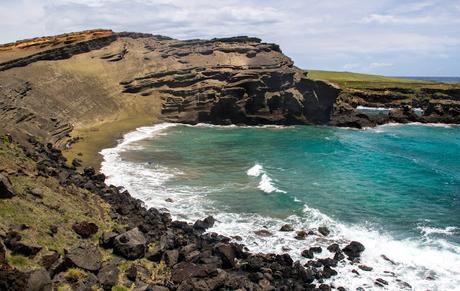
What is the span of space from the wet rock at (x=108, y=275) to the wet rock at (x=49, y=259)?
205 centimetres

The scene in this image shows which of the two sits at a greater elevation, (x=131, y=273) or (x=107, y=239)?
(x=107, y=239)

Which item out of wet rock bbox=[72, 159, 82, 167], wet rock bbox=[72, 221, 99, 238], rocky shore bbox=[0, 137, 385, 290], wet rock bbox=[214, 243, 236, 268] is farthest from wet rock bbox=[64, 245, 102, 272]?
wet rock bbox=[72, 159, 82, 167]

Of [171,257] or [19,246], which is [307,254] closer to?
[171,257]

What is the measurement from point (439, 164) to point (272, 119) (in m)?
35.3

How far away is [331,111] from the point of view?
91375mm

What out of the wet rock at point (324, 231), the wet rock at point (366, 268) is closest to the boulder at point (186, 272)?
the wet rock at point (366, 268)

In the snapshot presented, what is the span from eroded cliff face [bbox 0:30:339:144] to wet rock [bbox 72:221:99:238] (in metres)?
47.4

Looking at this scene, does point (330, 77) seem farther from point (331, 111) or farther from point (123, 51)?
point (123, 51)

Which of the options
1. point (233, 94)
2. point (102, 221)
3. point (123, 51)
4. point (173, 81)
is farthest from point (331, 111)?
point (102, 221)

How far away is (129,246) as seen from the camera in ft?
78.2

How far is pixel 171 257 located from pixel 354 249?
11760 millimetres

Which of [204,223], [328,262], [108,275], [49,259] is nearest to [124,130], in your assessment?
[204,223]

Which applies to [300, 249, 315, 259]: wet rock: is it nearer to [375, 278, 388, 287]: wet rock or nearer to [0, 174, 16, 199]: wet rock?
[375, 278, 388, 287]: wet rock

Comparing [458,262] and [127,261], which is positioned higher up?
[127,261]
